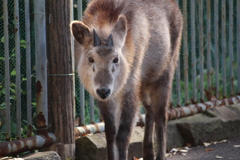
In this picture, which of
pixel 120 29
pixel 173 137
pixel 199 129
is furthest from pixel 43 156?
pixel 199 129

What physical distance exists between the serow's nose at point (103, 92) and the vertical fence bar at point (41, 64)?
3.20 feet

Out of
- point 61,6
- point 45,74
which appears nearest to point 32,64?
point 45,74

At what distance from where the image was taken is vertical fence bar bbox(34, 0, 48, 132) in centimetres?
436

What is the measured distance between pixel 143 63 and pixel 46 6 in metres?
1.21

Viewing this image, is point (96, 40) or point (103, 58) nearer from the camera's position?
point (103, 58)

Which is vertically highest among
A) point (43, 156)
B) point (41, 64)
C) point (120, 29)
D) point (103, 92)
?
point (120, 29)

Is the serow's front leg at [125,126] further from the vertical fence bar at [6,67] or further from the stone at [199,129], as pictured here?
the stone at [199,129]

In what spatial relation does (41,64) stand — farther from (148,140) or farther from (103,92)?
(148,140)

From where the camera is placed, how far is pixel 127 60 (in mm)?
4098

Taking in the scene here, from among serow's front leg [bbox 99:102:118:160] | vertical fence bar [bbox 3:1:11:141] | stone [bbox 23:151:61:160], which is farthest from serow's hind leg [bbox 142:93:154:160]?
vertical fence bar [bbox 3:1:11:141]

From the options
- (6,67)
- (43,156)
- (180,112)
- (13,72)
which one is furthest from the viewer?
(180,112)

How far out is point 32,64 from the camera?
15.6ft

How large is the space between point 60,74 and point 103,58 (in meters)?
0.83

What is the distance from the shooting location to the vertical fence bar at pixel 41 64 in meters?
4.36
